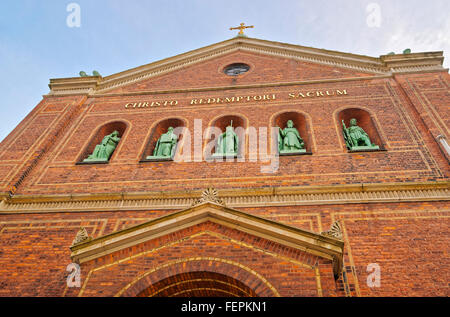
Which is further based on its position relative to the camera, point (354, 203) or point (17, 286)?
point (354, 203)

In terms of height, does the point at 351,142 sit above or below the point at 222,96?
below

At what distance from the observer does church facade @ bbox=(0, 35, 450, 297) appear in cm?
577

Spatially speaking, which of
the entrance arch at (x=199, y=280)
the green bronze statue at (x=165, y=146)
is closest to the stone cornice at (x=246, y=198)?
the green bronze statue at (x=165, y=146)

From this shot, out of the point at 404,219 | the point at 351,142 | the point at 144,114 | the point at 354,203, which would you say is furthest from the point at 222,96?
the point at 404,219

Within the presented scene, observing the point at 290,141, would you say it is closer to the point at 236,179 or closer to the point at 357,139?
the point at 357,139

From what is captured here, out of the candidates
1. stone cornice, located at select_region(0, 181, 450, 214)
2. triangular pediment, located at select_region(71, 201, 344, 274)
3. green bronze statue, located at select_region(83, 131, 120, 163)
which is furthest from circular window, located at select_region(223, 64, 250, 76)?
triangular pediment, located at select_region(71, 201, 344, 274)

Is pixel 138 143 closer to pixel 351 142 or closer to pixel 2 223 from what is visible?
pixel 2 223

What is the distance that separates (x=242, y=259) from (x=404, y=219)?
3657 mm

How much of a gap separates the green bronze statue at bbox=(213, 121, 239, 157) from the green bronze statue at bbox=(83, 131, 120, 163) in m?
3.13

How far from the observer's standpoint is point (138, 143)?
34.2 feet

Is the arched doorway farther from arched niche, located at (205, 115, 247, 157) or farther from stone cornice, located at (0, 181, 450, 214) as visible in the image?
arched niche, located at (205, 115, 247, 157)

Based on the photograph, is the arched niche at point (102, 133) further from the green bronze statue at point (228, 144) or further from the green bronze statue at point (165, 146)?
the green bronze statue at point (228, 144)

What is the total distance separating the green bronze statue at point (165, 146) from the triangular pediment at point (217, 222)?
376 cm
